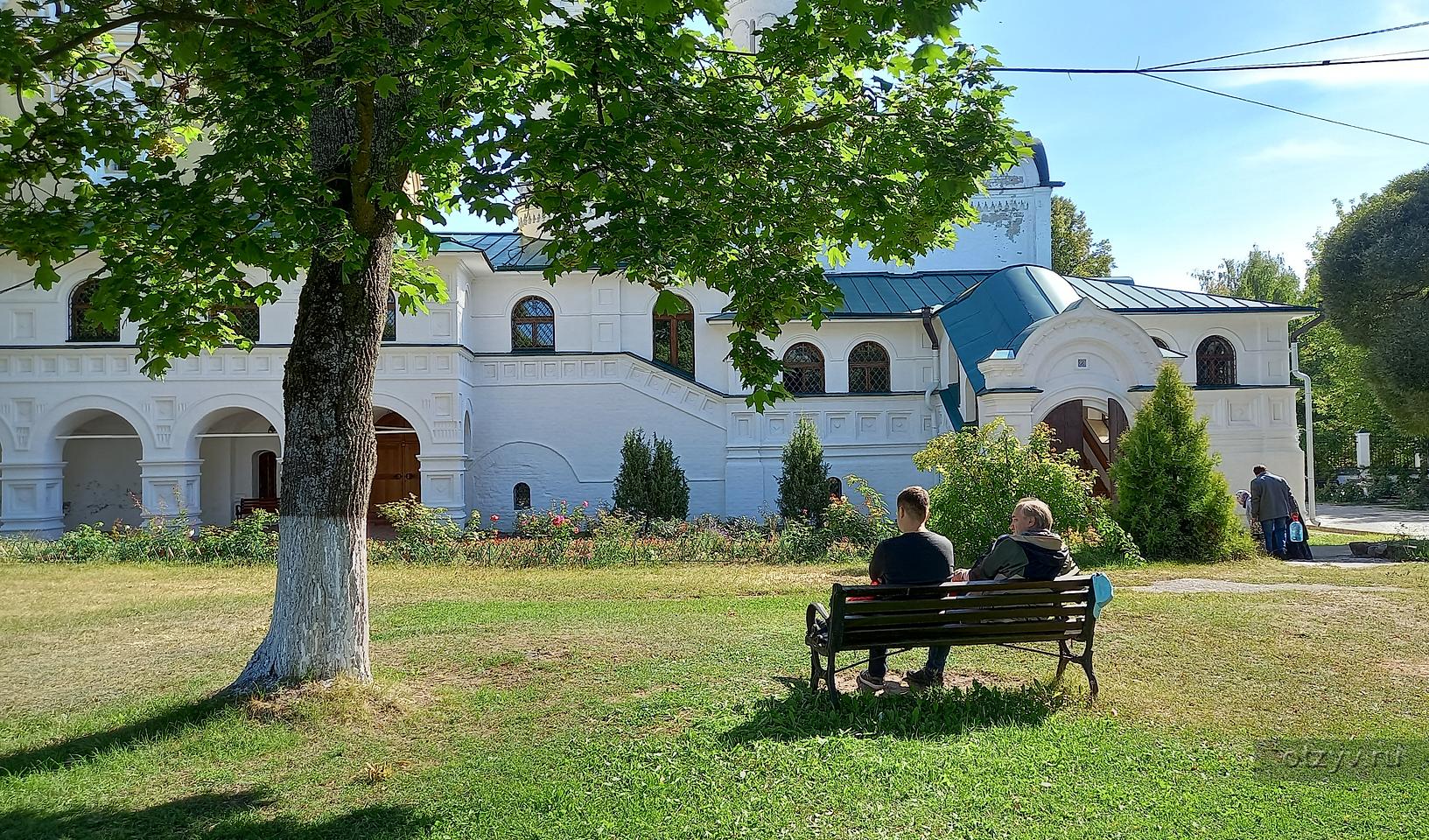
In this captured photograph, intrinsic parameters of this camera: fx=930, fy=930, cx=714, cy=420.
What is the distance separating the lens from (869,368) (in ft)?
72.3

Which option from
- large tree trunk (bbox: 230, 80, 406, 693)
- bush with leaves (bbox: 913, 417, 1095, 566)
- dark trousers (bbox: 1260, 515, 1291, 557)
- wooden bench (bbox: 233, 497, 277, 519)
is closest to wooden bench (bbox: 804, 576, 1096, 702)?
large tree trunk (bbox: 230, 80, 406, 693)

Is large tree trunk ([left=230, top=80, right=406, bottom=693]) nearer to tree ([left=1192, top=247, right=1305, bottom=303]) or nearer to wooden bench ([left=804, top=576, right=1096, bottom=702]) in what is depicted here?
wooden bench ([left=804, top=576, right=1096, bottom=702])

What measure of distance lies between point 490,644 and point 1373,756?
6122 millimetres

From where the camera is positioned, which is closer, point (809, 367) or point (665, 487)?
point (665, 487)

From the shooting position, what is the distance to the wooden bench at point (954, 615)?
549 centimetres

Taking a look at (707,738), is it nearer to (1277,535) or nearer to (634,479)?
(1277,535)

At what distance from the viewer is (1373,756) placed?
15.6 ft

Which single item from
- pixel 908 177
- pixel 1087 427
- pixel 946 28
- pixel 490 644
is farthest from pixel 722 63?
pixel 1087 427

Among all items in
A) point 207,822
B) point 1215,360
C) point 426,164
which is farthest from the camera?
point 1215,360

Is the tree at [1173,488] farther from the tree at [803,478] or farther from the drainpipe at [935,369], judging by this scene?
the drainpipe at [935,369]

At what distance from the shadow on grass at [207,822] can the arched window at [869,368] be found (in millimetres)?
18485

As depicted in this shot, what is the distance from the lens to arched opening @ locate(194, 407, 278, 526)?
73.7 feet

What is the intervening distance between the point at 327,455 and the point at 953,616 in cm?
414

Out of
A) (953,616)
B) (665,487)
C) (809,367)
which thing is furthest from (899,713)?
(809,367)
